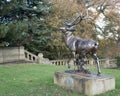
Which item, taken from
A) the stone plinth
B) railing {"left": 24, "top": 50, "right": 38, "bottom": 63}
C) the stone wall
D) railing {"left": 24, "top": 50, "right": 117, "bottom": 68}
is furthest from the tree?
the stone plinth

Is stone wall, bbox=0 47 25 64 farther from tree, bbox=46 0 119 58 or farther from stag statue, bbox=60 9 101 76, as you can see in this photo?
stag statue, bbox=60 9 101 76

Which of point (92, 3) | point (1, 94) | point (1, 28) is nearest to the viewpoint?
point (1, 94)

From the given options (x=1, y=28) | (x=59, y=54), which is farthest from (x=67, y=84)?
(x=59, y=54)

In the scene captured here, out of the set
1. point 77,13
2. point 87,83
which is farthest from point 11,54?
point 87,83

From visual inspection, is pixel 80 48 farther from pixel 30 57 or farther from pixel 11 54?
pixel 30 57

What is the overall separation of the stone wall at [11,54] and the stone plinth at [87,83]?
9.28 metres

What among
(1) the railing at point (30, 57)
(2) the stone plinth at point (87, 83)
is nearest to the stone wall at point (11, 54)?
(1) the railing at point (30, 57)

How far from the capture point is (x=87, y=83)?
6.88m

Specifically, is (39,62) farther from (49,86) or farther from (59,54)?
(49,86)

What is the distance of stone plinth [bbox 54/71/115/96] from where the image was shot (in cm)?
686

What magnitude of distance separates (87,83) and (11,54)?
10.7 metres

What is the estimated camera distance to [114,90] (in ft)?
24.1

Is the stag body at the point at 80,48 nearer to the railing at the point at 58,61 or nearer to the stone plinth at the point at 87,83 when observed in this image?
the stone plinth at the point at 87,83

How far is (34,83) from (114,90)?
2.91m
